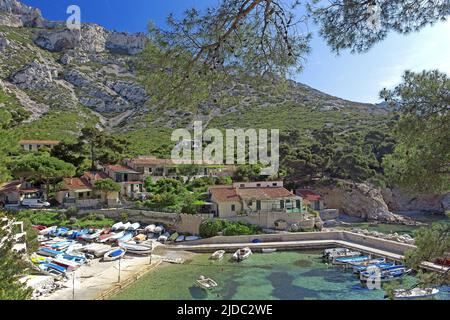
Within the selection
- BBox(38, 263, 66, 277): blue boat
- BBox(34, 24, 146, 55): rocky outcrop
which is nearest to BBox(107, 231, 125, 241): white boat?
BBox(38, 263, 66, 277): blue boat

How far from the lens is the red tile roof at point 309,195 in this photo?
3385cm

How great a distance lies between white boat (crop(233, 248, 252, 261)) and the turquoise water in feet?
1.24

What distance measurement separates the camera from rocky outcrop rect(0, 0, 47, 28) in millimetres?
95912

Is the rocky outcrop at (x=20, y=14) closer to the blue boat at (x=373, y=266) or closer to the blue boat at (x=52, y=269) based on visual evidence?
the blue boat at (x=52, y=269)

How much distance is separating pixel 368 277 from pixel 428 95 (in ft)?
45.6

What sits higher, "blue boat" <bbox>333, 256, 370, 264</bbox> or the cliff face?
the cliff face

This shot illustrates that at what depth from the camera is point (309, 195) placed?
114ft

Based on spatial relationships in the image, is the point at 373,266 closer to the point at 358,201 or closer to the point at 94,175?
the point at 358,201

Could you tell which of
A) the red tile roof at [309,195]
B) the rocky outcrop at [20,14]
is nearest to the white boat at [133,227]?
the red tile roof at [309,195]

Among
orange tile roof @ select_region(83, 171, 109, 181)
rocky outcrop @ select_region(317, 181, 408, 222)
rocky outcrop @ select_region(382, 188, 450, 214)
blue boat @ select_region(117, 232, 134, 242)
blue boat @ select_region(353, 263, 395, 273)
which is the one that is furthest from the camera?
rocky outcrop @ select_region(382, 188, 450, 214)

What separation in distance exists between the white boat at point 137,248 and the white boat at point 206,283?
21.4 feet

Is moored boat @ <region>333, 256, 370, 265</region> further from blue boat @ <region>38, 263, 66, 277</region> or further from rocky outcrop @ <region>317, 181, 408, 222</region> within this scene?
rocky outcrop @ <region>317, 181, 408, 222</region>

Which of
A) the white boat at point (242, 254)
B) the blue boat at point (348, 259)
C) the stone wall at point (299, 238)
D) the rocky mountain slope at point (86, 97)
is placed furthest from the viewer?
the rocky mountain slope at point (86, 97)

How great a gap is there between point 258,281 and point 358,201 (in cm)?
2209
